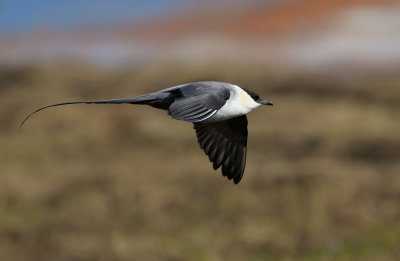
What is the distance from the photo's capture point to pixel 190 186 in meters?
16.5

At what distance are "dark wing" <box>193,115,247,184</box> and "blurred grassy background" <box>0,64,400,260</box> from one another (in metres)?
4.89

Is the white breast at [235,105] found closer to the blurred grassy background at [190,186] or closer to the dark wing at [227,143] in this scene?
the dark wing at [227,143]

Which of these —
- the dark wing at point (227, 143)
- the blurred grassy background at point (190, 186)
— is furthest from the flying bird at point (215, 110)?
the blurred grassy background at point (190, 186)

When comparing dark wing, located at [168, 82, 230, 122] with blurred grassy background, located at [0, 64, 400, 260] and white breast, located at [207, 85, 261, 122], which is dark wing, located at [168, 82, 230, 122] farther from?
blurred grassy background, located at [0, 64, 400, 260]

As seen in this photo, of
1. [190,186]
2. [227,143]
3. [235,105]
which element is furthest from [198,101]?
[190,186]

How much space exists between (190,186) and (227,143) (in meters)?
10.2

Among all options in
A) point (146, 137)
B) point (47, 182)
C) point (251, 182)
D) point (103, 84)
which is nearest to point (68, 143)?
point (146, 137)

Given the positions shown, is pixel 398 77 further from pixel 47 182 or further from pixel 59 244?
pixel 59 244

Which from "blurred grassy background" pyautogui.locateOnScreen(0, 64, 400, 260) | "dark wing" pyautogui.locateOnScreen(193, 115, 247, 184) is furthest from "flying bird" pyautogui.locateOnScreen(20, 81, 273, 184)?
"blurred grassy background" pyautogui.locateOnScreen(0, 64, 400, 260)

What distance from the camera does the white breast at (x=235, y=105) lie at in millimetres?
5020

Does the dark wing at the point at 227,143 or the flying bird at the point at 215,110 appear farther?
the dark wing at the point at 227,143

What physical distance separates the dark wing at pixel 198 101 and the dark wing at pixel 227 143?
1264 mm

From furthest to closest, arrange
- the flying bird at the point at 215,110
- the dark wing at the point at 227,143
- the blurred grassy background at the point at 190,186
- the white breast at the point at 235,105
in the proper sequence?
the blurred grassy background at the point at 190,186 → the dark wing at the point at 227,143 → the white breast at the point at 235,105 → the flying bird at the point at 215,110

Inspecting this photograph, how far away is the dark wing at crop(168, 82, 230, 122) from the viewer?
4.50 metres
